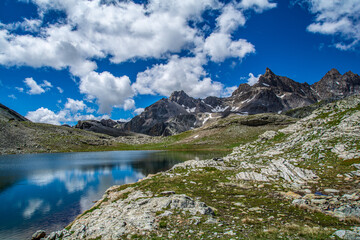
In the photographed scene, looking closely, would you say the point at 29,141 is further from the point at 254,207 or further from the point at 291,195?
the point at 291,195

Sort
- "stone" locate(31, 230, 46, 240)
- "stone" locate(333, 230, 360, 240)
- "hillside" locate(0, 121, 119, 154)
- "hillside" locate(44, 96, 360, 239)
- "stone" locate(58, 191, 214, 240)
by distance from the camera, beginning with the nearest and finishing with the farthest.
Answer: "stone" locate(333, 230, 360, 240)
"hillside" locate(44, 96, 360, 239)
"stone" locate(58, 191, 214, 240)
"stone" locate(31, 230, 46, 240)
"hillside" locate(0, 121, 119, 154)

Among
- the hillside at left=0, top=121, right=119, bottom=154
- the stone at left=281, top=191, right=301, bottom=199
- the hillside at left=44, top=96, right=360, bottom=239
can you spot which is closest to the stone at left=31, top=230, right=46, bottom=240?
the hillside at left=44, top=96, right=360, bottom=239

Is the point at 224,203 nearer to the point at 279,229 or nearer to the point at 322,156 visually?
the point at 279,229

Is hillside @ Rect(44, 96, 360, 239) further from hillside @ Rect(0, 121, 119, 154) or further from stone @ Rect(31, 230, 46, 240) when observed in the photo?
hillside @ Rect(0, 121, 119, 154)

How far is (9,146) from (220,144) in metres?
170

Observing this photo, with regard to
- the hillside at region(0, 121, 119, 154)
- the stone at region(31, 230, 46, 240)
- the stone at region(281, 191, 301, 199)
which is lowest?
the stone at region(31, 230, 46, 240)

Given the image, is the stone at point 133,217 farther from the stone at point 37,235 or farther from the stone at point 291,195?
the stone at point 291,195

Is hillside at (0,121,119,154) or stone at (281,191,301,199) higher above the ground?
hillside at (0,121,119,154)

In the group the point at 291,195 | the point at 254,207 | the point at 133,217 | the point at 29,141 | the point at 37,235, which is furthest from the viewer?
the point at 29,141

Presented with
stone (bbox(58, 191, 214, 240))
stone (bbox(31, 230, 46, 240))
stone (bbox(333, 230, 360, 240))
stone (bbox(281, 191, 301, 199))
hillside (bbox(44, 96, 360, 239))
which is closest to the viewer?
stone (bbox(333, 230, 360, 240))

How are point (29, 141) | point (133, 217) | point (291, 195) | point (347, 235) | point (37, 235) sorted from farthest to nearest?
1. point (29, 141)
2. point (37, 235)
3. point (291, 195)
4. point (133, 217)
5. point (347, 235)

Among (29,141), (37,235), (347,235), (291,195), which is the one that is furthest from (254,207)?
(29,141)

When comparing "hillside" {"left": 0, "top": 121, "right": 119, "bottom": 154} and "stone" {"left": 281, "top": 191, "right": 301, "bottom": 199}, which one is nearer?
"stone" {"left": 281, "top": 191, "right": 301, "bottom": 199}

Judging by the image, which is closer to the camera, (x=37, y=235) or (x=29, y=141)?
(x=37, y=235)
